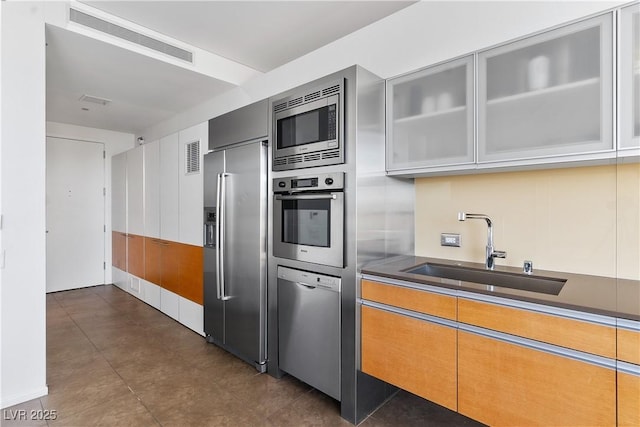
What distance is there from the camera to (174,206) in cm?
392

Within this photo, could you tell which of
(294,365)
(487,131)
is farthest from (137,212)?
(487,131)

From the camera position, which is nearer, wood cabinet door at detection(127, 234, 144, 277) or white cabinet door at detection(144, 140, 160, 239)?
white cabinet door at detection(144, 140, 160, 239)

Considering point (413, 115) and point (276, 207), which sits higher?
point (413, 115)

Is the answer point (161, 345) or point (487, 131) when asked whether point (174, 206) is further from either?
point (487, 131)

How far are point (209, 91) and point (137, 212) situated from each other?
2191 mm

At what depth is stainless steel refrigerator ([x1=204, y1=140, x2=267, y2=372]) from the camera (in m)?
2.69

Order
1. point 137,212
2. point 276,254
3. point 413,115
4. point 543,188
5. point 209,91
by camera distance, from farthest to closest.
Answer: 1. point 137,212
2. point 209,91
3. point 276,254
4. point 413,115
5. point 543,188

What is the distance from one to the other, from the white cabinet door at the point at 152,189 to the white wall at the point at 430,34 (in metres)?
2.09

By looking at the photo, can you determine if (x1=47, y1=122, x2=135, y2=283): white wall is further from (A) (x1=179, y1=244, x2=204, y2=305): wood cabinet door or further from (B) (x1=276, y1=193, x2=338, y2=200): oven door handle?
(B) (x1=276, y1=193, x2=338, y2=200): oven door handle

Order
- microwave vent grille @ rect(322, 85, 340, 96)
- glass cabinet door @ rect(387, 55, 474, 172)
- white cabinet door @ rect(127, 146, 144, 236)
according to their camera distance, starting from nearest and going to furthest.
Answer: glass cabinet door @ rect(387, 55, 474, 172) → microwave vent grille @ rect(322, 85, 340, 96) → white cabinet door @ rect(127, 146, 144, 236)

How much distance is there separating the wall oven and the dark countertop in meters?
0.30

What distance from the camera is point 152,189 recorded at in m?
4.39

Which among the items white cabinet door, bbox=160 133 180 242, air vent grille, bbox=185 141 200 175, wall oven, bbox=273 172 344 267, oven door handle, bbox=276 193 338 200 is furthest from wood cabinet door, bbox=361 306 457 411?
white cabinet door, bbox=160 133 180 242

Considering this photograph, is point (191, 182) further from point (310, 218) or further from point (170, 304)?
point (310, 218)
